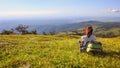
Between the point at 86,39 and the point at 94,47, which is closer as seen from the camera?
the point at 94,47

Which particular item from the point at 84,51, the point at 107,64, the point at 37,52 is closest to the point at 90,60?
the point at 107,64

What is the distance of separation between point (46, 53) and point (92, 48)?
3323 mm

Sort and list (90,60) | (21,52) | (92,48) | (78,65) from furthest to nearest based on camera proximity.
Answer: (21,52)
(92,48)
(90,60)
(78,65)

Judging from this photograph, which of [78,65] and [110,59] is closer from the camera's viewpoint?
[78,65]

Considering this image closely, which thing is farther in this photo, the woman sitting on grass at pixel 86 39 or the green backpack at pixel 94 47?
the woman sitting on grass at pixel 86 39

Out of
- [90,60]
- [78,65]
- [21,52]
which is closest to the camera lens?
[78,65]

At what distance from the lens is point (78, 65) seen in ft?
49.0

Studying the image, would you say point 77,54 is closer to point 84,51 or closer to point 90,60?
point 84,51

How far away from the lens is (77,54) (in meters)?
A: 18.0

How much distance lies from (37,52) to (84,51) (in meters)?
3.49

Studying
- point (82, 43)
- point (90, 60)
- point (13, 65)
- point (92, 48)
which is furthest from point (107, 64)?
point (13, 65)

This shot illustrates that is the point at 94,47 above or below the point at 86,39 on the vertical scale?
below

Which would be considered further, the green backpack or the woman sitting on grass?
the woman sitting on grass

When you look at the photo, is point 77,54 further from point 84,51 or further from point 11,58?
point 11,58
